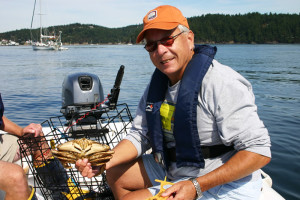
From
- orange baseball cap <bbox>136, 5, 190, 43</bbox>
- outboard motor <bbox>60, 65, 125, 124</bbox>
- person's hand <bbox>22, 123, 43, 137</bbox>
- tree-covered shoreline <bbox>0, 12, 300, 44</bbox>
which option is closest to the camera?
orange baseball cap <bbox>136, 5, 190, 43</bbox>

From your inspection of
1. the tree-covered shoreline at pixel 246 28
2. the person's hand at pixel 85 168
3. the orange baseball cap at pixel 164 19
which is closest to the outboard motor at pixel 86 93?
the person's hand at pixel 85 168

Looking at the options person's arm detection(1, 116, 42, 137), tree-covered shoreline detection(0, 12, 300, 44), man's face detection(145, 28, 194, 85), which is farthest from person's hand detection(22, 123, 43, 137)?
tree-covered shoreline detection(0, 12, 300, 44)

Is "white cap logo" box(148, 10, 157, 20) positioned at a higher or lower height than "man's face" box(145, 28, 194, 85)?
higher

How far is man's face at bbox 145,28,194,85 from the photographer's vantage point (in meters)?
2.21

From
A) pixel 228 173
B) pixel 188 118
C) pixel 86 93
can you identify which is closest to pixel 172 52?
pixel 188 118

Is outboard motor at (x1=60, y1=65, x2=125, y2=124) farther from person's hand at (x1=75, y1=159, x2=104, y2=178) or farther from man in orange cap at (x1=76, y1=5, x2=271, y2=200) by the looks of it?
person's hand at (x1=75, y1=159, x2=104, y2=178)

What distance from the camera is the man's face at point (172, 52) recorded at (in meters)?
2.21

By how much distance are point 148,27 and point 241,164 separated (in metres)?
1.17

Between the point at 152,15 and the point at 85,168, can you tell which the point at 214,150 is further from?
the point at 152,15

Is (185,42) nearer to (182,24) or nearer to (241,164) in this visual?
(182,24)

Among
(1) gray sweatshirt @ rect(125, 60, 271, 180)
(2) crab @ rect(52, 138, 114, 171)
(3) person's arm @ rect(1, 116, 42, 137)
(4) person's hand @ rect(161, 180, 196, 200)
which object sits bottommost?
(4) person's hand @ rect(161, 180, 196, 200)

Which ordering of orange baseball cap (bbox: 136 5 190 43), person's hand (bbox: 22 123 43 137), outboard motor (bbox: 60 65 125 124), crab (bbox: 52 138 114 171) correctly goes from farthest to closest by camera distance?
outboard motor (bbox: 60 65 125 124) < person's hand (bbox: 22 123 43 137) < orange baseball cap (bbox: 136 5 190 43) < crab (bbox: 52 138 114 171)

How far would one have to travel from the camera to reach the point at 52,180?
296cm

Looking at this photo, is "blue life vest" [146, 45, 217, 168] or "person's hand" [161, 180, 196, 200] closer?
"person's hand" [161, 180, 196, 200]
